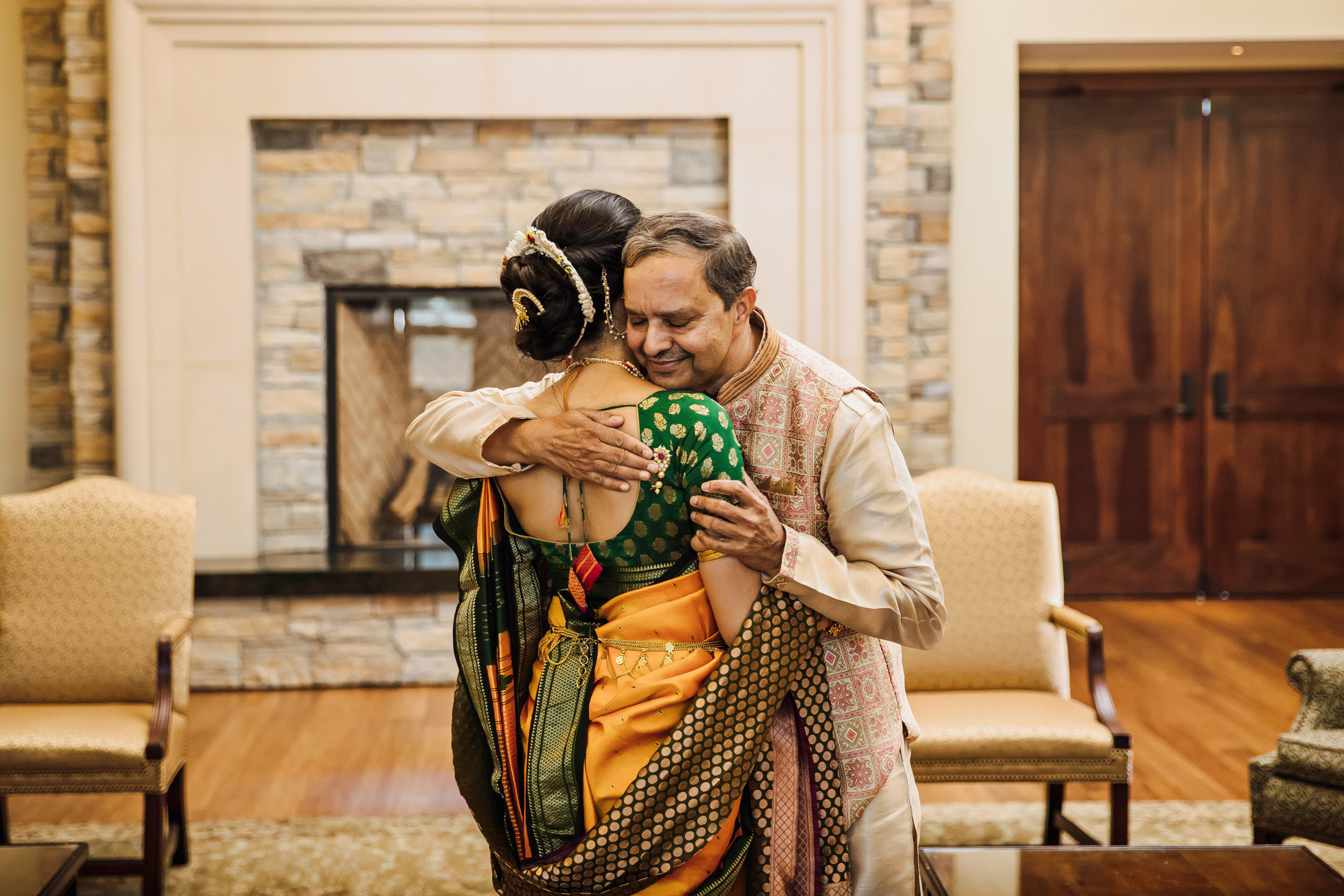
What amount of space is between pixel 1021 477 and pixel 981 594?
2.78m

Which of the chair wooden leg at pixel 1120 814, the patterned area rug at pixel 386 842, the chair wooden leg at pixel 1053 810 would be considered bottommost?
the patterned area rug at pixel 386 842

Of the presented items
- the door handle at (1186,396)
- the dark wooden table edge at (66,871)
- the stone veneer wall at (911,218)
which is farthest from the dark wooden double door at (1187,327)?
the dark wooden table edge at (66,871)

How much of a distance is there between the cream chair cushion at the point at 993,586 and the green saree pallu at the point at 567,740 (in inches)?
55.0

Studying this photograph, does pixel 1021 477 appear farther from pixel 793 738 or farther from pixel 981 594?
pixel 793 738

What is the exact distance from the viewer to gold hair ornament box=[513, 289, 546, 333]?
4.21 feet

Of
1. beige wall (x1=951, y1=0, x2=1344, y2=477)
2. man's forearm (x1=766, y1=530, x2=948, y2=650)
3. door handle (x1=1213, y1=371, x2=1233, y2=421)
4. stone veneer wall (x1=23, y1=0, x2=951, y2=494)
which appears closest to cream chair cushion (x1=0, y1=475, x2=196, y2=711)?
stone veneer wall (x1=23, y1=0, x2=951, y2=494)

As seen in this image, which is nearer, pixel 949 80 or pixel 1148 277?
pixel 949 80

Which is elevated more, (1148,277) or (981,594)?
(1148,277)

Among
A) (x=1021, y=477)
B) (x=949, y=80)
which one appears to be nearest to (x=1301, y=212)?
(x=1021, y=477)

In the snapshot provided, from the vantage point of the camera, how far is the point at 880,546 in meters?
1.30

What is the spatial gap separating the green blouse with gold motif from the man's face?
0.15ft

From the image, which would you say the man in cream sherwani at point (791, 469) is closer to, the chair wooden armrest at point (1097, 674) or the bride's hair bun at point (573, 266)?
the bride's hair bun at point (573, 266)

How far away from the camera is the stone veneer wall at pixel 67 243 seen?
4008 mm

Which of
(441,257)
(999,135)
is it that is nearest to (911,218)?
(999,135)
